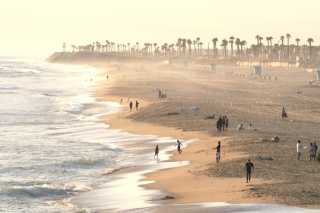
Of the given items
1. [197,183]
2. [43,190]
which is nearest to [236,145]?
[197,183]

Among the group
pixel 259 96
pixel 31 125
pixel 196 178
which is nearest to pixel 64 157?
pixel 196 178

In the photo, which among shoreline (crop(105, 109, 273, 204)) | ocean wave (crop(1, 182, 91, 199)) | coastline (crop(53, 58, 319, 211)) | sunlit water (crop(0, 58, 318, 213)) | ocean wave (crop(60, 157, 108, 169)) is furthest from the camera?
ocean wave (crop(60, 157, 108, 169))

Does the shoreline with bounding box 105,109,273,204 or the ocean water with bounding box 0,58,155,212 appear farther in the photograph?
the ocean water with bounding box 0,58,155,212

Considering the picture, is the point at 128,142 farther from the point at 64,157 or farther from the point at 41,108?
the point at 41,108

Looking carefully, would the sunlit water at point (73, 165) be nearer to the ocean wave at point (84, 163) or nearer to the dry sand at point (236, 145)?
the ocean wave at point (84, 163)

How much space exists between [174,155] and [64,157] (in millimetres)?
5228

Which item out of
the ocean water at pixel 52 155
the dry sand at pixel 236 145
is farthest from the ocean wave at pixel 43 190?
the dry sand at pixel 236 145

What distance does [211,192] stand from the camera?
24.5 m

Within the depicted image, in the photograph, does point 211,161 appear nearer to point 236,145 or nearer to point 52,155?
point 236,145

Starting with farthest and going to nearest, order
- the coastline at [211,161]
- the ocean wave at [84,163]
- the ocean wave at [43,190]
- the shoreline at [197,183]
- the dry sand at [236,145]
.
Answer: the ocean wave at [84,163] → the ocean wave at [43,190] → the dry sand at [236,145] → the coastline at [211,161] → the shoreline at [197,183]

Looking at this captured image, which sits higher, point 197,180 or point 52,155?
point 197,180

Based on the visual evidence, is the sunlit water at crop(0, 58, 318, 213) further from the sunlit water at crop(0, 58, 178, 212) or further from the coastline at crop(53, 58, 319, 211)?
the coastline at crop(53, 58, 319, 211)

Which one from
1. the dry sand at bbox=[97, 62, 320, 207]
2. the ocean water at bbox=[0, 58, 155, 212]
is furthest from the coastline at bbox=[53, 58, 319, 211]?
the ocean water at bbox=[0, 58, 155, 212]

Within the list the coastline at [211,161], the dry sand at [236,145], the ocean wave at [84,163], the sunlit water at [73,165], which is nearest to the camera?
the coastline at [211,161]
